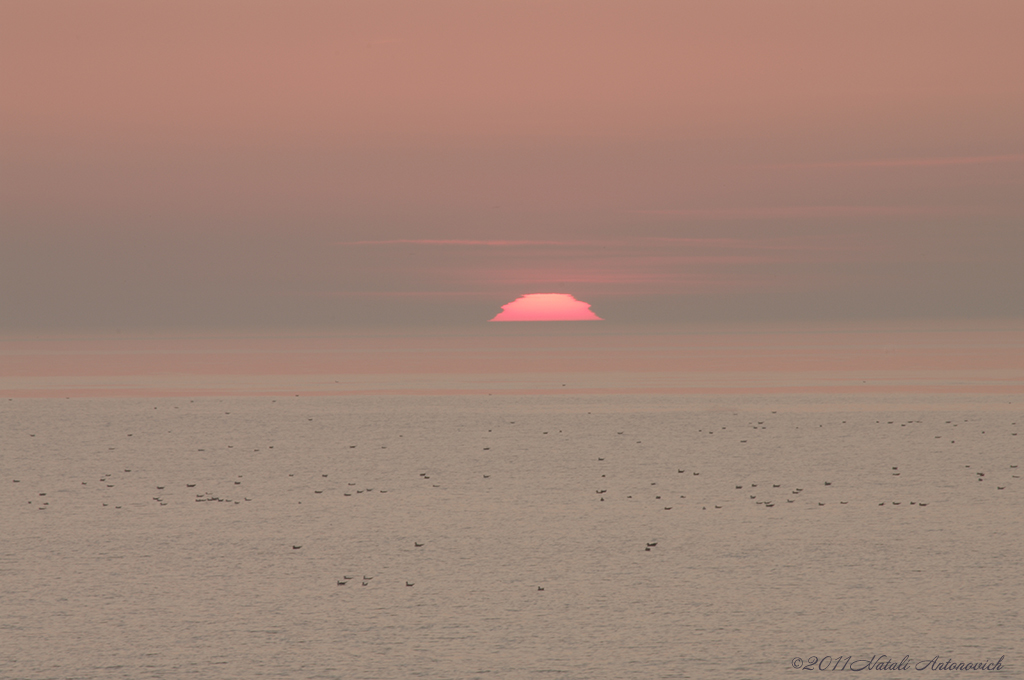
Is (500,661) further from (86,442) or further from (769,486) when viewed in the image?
(86,442)

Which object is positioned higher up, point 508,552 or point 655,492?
point 655,492

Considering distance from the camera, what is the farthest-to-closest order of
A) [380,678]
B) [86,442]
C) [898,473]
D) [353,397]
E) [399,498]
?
1. [353,397]
2. [86,442]
3. [898,473]
4. [399,498]
5. [380,678]

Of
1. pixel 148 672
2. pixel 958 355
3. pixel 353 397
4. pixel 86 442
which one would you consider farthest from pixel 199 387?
pixel 958 355

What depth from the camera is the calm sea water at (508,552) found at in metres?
10.2

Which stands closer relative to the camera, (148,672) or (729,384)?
(148,672)

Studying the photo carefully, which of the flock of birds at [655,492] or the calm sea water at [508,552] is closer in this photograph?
the calm sea water at [508,552]

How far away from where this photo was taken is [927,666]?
379 inches

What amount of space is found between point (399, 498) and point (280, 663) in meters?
9.13

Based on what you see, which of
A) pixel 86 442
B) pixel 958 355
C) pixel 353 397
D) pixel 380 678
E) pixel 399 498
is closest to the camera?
pixel 380 678

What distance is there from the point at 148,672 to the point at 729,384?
40422mm

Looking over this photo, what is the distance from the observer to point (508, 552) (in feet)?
47.4

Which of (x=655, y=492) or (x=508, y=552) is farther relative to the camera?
(x=655, y=492)

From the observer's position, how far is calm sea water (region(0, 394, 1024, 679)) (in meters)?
10.2

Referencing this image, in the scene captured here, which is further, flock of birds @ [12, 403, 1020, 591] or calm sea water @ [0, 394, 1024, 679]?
flock of birds @ [12, 403, 1020, 591]
